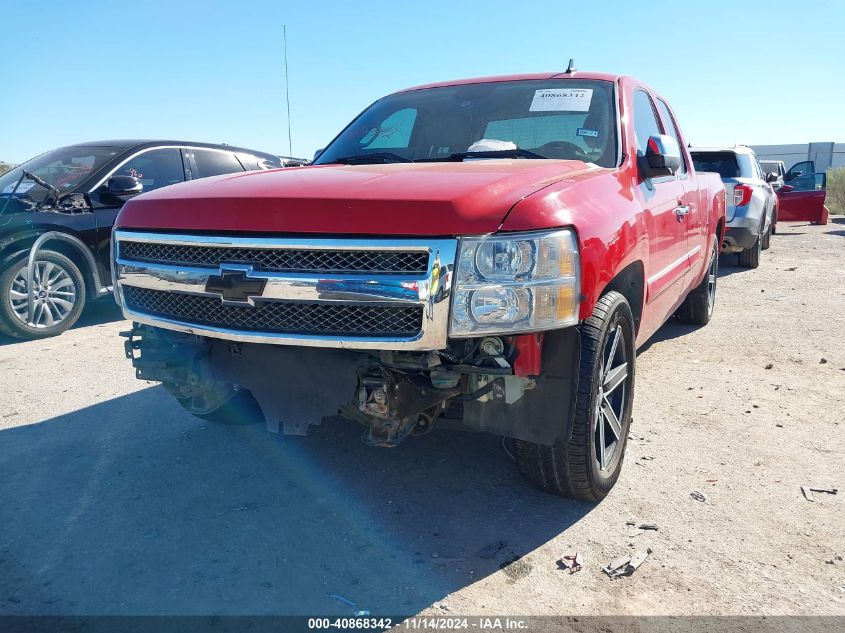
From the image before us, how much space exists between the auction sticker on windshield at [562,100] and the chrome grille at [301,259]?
1.79 m

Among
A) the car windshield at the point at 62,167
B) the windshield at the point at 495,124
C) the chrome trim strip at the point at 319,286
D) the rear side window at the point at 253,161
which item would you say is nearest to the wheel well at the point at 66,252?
the car windshield at the point at 62,167

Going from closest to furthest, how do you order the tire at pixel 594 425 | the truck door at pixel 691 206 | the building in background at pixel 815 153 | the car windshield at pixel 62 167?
1. the tire at pixel 594 425
2. the truck door at pixel 691 206
3. the car windshield at pixel 62 167
4. the building in background at pixel 815 153

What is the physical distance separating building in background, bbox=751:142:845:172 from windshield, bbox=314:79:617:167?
30658 mm

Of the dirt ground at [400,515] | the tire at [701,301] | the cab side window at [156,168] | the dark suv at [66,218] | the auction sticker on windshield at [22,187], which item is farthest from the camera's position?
the cab side window at [156,168]

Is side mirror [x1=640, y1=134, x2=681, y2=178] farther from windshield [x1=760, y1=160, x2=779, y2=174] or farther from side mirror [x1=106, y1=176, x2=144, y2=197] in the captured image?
windshield [x1=760, y1=160, x2=779, y2=174]

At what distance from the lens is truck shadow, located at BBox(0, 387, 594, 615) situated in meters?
2.38

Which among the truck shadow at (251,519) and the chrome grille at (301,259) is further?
the truck shadow at (251,519)

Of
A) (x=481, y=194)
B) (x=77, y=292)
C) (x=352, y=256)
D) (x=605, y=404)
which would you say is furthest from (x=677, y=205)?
(x=77, y=292)

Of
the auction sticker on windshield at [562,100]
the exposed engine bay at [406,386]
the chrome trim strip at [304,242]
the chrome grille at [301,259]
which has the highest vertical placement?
the auction sticker on windshield at [562,100]

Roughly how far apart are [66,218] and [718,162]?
8195mm

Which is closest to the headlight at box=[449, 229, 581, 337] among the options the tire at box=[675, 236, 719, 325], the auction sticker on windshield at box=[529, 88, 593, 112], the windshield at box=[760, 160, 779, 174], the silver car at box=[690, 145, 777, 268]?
the auction sticker on windshield at box=[529, 88, 593, 112]

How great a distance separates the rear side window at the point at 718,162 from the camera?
938 cm

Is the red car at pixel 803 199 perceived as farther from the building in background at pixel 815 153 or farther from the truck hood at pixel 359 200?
the building in background at pixel 815 153

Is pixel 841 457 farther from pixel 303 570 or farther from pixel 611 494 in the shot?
pixel 303 570
